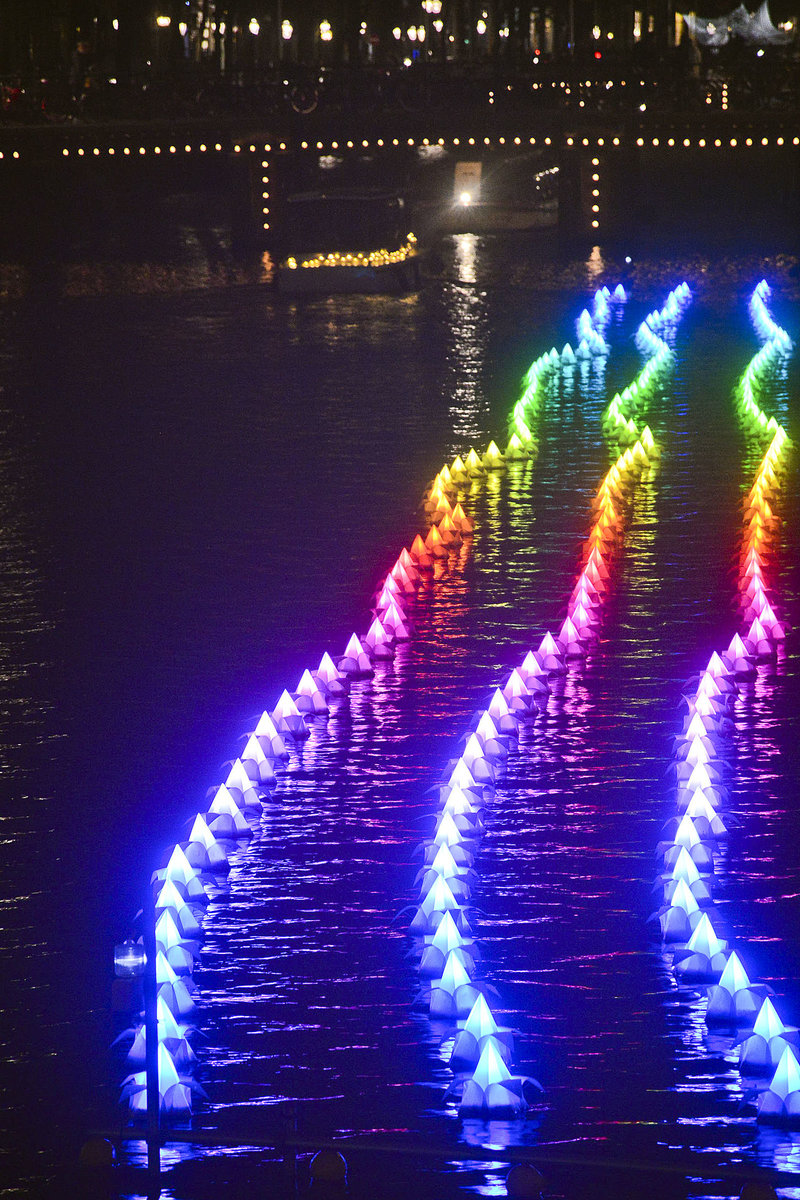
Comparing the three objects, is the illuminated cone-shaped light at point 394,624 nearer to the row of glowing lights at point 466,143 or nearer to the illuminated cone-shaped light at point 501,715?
the illuminated cone-shaped light at point 501,715

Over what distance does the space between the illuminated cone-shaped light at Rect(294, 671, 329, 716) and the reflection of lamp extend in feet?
21.1

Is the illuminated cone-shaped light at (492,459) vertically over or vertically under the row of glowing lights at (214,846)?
over

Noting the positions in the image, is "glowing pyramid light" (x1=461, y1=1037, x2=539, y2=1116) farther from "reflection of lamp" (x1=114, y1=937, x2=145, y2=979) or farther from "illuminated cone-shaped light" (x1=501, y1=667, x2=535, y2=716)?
"illuminated cone-shaped light" (x1=501, y1=667, x2=535, y2=716)

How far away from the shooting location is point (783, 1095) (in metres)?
7.42

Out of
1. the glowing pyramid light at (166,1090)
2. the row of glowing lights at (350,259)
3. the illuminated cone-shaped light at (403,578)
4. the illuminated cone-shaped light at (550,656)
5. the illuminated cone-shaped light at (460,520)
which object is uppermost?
the row of glowing lights at (350,259)

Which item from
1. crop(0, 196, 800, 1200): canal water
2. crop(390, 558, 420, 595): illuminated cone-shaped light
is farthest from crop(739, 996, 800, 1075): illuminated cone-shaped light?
crop(390, 558, 420, 595): illuminated cone-shaped light

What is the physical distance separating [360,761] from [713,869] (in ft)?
9.33

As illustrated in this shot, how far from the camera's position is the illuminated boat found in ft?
122

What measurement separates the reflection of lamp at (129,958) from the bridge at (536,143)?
38.2m

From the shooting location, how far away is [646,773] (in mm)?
11500

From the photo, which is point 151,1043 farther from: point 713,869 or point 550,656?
point 550,656

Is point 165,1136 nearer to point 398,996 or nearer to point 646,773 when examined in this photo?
point 398,996

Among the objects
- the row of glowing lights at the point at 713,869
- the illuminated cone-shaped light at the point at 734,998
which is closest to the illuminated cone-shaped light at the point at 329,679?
the row of glowing lights at the point at 713,869

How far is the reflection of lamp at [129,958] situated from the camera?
6314 mm
